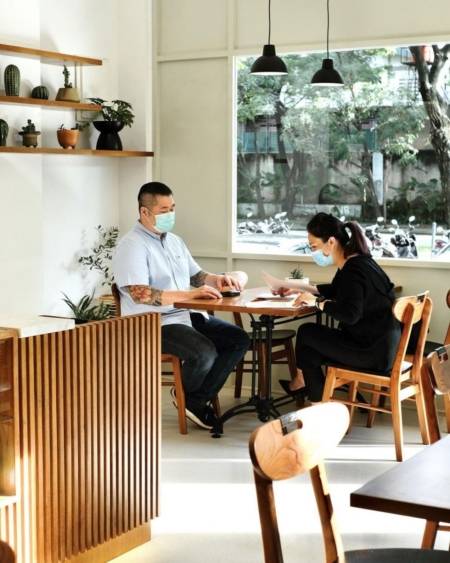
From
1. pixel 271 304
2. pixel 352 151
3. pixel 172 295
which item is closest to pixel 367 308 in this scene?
pixel 271 304

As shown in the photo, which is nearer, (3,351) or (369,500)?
(369,500)

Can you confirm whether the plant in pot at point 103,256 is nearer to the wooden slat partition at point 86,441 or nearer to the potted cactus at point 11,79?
the potted cactus at point 11,79

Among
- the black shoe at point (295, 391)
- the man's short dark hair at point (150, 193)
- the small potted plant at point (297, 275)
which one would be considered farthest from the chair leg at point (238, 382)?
the man's short dark hair at point (150, 193)

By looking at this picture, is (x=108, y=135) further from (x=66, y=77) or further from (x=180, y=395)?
(x=180, y=395)

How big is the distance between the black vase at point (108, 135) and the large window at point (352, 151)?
90 cm

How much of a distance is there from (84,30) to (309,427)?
201 inches

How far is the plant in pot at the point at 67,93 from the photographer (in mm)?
6336

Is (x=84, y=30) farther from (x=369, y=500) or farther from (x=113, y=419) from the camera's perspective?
(x=369, y=500)

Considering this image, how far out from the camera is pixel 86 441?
145 inches

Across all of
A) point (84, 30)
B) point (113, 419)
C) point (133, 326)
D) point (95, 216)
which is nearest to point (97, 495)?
point (113, 419)

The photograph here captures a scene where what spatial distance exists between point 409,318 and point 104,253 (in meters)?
2.66

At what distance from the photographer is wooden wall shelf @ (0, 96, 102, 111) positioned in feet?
19.1

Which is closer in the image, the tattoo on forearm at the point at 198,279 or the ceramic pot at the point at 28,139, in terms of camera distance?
the ceramic pot at the point at 28,139

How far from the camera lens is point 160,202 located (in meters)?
5.68
